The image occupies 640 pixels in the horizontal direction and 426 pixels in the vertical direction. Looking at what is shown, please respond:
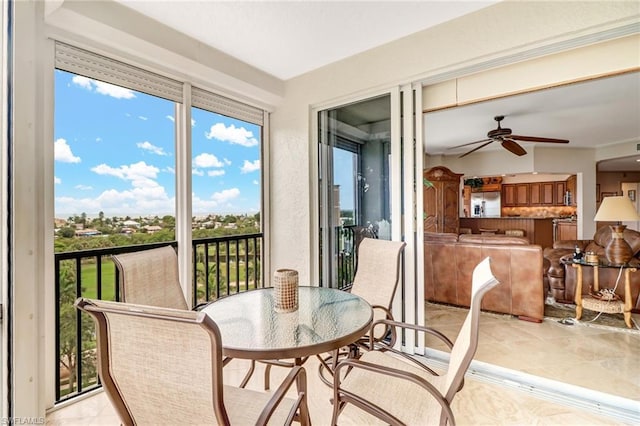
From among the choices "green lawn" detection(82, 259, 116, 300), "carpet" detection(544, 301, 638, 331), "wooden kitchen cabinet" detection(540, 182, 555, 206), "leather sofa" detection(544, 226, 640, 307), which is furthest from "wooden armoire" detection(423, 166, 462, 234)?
"green lawn" detection(82, 259, 116, 300)

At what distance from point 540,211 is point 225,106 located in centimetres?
936

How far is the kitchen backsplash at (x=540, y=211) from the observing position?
8.27 metres

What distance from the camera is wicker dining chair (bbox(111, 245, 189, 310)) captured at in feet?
5.63

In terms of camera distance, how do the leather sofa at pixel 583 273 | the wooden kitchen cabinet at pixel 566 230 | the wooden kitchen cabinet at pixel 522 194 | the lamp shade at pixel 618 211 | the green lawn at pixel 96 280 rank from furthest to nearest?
the wooden kitchen cabinet at pixel 522 194
the wooden kitchen cabinet at pixel 566 230
the leather sofa at pixel 583 273
the lamp shade at pixel 618 211
the green lawn at pixel 96 280

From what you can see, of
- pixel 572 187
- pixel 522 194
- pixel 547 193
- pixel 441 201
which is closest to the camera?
pixel 441 201

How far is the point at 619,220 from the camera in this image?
3.16 m

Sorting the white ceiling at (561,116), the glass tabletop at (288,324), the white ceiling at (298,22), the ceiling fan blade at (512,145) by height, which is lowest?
the glass tabletop at (288,324)

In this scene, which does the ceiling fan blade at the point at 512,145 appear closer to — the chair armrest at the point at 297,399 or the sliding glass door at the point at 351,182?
the sliding glass door at the point at 351,182

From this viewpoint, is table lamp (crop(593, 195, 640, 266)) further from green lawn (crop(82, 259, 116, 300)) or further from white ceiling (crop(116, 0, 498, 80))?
green lawn (crop(82, 259, 116, 300))

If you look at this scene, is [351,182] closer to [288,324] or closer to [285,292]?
[285,292]

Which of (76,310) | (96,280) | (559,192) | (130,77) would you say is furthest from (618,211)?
(559,192)

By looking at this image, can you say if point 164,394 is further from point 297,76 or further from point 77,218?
point 297,76

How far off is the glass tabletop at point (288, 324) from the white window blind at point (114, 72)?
70.0 inches

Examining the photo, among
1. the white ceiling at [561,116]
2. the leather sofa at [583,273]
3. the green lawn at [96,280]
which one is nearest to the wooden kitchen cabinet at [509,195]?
the white ceiling at [561,116]
